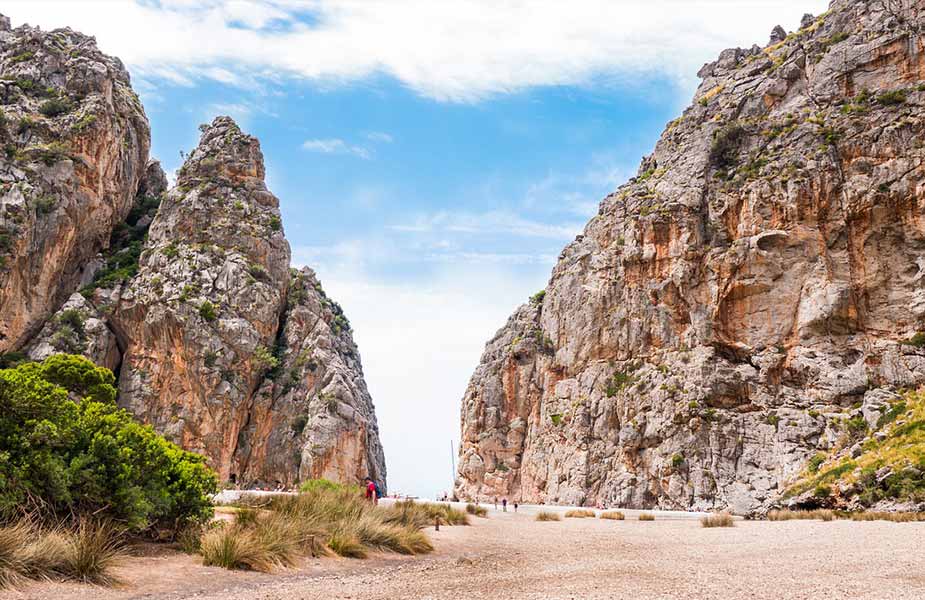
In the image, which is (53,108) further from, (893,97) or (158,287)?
(893,97)

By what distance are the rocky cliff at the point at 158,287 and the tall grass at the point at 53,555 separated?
192 feet

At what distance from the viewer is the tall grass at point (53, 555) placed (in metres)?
8.51

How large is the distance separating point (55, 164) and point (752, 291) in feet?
209

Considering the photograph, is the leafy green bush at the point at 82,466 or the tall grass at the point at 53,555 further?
the leafy green bush at the point at 82,466

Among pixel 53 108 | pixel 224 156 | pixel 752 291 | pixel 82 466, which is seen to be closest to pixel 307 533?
pixel 82 466

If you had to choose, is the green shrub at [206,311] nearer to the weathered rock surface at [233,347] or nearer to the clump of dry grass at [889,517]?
the weathered rock surface at [233,347]

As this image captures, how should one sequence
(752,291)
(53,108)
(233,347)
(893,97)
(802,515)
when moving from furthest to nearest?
(233,347)
(53,108)
(752,291)
(893,97)
(802,515)

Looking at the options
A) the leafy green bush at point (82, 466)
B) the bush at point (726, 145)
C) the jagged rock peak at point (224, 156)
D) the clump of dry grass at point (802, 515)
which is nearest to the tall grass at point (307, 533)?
the leafy green bush at point (82, 466)

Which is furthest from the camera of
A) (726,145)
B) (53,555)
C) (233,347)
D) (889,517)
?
(233,347)

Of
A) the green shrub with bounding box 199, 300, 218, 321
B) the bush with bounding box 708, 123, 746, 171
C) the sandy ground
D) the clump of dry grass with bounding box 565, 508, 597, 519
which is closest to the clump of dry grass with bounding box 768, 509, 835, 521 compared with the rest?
the clump of dry grass with bounding box 565, 508, 597, 519

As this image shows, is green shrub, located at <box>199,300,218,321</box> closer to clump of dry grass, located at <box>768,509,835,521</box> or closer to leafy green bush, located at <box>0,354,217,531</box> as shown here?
clump of dry grass, located at <box>768,509,835,521</box>

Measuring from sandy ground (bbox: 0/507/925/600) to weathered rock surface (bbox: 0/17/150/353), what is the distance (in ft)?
194

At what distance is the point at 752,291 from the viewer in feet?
169

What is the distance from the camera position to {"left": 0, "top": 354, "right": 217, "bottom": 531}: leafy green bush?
1056 cm
